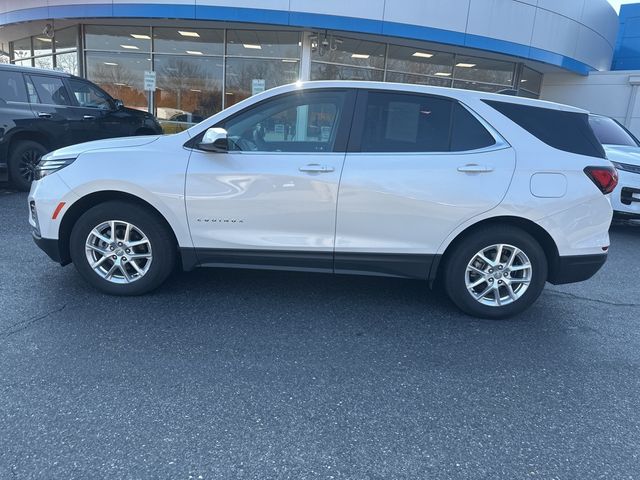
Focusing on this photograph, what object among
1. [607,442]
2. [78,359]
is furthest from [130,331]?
[607,442]

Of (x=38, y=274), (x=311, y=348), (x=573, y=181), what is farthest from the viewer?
(x=38, y=274)

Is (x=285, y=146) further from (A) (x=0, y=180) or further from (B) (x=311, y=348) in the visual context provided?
(A) (x=0, y=180)

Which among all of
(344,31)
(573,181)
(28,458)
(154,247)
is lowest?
(28,458)

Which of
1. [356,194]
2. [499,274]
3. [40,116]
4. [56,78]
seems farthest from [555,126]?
[56,78]

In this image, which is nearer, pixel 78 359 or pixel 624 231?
pixel 78 359

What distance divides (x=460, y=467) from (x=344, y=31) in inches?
443

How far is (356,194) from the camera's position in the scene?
362 cm

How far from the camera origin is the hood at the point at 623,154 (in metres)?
7.02

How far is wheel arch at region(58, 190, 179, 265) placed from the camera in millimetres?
3807

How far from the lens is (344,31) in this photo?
1164 cm

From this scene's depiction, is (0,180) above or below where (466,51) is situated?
below

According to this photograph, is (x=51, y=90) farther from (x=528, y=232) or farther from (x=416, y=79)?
(x=416, y=79)

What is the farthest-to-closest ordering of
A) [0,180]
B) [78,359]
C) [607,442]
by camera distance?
[0,180] → [78,359] → [607,442]

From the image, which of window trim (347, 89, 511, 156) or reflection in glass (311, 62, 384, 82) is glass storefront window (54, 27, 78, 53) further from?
window trim (347, 89, 511, 156)
